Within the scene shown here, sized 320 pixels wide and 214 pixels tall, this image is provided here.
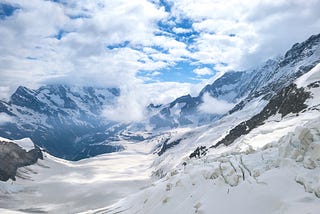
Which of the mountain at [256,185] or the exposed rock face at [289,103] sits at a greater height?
the exposed rock face at [289,103]

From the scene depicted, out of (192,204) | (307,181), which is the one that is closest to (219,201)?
(192,204)

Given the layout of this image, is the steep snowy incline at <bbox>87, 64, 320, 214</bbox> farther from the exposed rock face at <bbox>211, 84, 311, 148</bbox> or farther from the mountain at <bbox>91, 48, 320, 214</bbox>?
the exposed rock face at <bbox>211, 84, 311, 148</bbox>

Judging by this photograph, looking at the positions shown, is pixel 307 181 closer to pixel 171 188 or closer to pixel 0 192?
pixel 171 188

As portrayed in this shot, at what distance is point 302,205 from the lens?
15055mm

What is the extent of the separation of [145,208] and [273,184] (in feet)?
34.7

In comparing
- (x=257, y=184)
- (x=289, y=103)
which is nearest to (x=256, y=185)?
(x=257, y=184)

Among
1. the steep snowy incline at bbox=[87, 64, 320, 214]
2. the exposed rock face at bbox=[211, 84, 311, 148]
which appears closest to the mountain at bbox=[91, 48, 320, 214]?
the steep snowy incline at bbox=[87, 64, 320, 214]

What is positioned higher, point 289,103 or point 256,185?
point 289,103

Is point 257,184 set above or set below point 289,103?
below

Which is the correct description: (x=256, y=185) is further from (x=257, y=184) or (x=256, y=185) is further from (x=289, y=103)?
(x=289, y=103)

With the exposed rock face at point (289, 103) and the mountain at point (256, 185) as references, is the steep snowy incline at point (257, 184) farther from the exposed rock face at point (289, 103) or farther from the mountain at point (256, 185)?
the exposed rock face at point (289, 103)

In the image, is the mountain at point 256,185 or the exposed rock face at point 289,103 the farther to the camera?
the exposed rock face at point 289,103

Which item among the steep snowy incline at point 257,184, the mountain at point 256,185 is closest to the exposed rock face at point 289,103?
the mountain at point 256,185

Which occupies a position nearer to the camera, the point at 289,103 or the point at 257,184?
the point at 257,184
